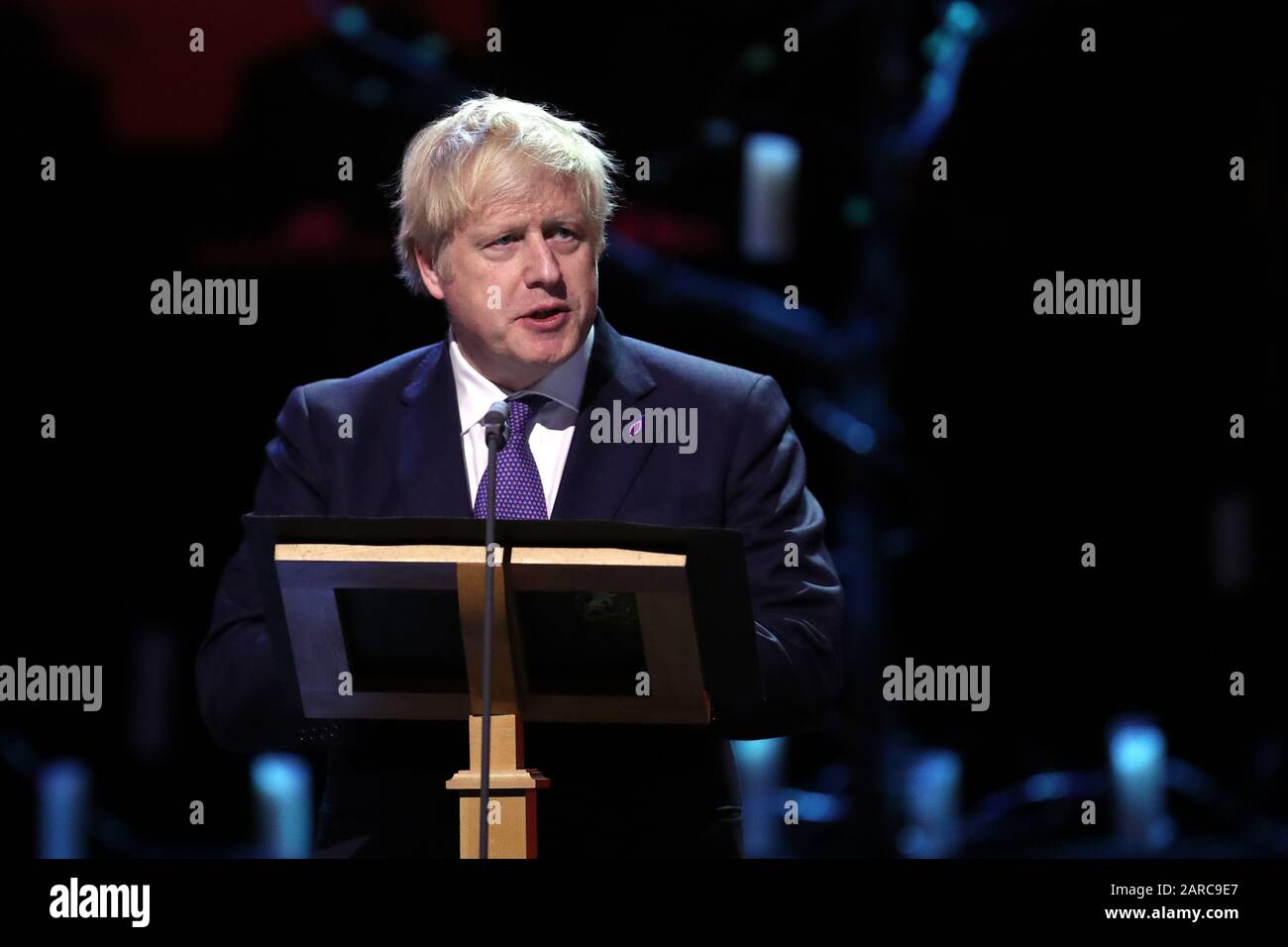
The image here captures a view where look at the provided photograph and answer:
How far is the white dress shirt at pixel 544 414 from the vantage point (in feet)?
9.46

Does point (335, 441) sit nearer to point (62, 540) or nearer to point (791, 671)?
point (791, 671)

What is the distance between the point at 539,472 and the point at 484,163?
19.3 inches

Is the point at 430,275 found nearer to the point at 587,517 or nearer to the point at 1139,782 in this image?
the point at 587,517

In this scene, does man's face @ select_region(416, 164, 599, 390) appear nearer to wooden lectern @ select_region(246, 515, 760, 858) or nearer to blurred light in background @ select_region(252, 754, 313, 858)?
wooden lectern @ select_region(246, 515, 760, 858)

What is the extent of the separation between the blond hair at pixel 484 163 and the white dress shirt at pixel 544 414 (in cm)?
18

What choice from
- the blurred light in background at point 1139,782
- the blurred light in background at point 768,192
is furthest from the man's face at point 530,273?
the blurred light in background at point 1139,782

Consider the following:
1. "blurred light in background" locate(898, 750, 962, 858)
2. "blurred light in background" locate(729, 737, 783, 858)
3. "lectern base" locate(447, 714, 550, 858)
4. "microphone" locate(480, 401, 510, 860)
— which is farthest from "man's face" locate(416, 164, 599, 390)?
"blurred light in background" locate(898, 750, 962, 858)

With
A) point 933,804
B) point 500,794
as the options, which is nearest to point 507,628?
point 500,794

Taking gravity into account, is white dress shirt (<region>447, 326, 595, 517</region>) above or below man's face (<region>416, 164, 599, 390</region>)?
below

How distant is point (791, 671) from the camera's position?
2660 millimetres

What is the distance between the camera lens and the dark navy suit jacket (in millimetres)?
2680

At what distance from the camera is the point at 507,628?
227cm

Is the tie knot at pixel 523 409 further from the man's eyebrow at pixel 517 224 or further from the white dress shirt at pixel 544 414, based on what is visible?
the man's eyebrow at pixel 517 224
